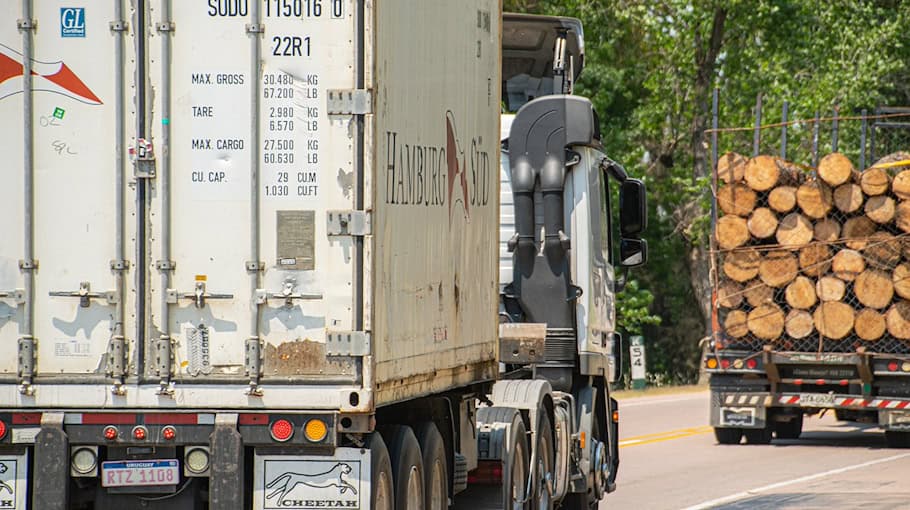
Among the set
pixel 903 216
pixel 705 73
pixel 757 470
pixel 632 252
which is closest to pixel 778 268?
pixel 903 216

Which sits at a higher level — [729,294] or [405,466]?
[729,294]

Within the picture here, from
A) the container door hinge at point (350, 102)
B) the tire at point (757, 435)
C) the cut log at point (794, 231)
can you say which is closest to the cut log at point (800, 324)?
the cut log at point (794, 231)

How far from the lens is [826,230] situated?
20766 mm

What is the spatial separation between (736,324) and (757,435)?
1.63 m

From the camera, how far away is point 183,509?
26.2 feet

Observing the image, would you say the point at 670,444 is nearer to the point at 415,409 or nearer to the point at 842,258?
the point at 842,258

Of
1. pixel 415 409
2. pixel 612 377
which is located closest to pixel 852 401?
pixel 612 377

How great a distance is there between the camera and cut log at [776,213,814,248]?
20812 mm

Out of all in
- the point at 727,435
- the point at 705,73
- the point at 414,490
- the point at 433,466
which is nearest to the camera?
the point at 414,490

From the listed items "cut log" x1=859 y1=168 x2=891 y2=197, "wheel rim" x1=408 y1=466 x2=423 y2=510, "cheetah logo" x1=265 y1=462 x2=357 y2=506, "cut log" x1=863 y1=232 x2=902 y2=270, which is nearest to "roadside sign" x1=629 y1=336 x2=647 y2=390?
"cut log" x1=863 y1=232 x2=902 y2=270

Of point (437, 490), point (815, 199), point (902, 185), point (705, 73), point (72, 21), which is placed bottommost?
point (437, 490)

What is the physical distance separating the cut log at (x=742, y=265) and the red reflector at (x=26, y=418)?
572 inches

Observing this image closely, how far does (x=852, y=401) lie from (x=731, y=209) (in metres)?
2.87

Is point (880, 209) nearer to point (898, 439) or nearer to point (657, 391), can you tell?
point (898, 439)
